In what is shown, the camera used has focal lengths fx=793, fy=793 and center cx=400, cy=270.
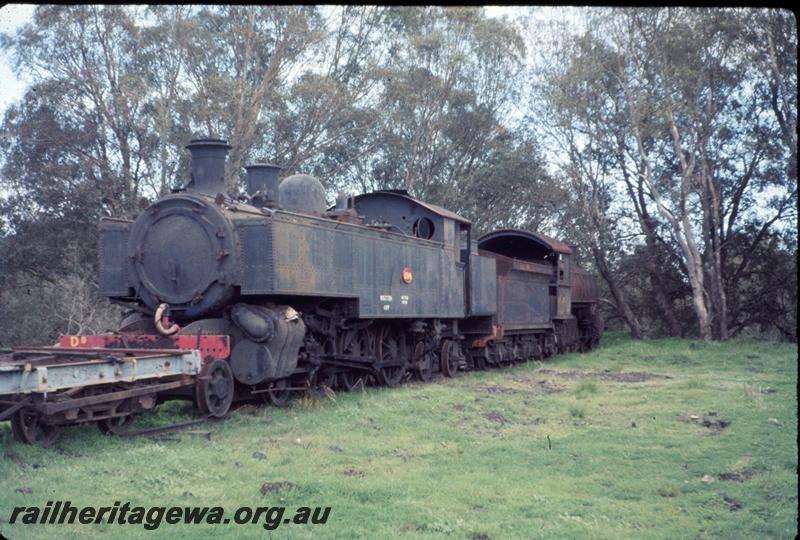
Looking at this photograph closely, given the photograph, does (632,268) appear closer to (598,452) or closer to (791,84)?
(791,84)

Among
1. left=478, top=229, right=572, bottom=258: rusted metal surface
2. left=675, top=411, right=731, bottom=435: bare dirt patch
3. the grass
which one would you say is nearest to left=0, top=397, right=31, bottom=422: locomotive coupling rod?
the grass

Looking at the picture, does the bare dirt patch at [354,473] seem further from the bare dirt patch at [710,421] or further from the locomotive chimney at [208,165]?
the locomotive chimney at [208,165]

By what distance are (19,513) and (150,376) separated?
268cm

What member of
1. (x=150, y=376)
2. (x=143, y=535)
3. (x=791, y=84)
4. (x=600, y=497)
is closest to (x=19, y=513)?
(x=143, y=535)

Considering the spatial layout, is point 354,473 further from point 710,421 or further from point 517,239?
point 517,239

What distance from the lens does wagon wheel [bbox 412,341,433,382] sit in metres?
15.1

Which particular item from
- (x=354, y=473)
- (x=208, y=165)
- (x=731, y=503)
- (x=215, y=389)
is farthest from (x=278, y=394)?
(x=731, y=503)

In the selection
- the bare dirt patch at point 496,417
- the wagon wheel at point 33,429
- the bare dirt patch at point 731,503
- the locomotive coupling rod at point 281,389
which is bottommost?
the bare dirt patch at point 731,503

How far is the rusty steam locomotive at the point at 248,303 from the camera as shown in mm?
7918

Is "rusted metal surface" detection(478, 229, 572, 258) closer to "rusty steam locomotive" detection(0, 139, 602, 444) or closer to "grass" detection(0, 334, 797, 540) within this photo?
"rusty steam locomotive" detection(0, 139, 602, 444)

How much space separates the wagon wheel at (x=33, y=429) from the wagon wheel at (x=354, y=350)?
17.8 ft

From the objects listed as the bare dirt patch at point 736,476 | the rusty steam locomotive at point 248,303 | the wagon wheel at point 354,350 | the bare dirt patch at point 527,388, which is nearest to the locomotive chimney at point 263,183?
the rusty steam locomotive at point 248,303

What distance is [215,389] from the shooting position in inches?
369

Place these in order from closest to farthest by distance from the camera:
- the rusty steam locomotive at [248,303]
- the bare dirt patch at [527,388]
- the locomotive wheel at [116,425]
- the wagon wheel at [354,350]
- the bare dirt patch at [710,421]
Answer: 1. the rusty steam locomotive at [248,303]
2. the locomotive wheel at [116,425]
3. the bare dirt patch at [710,421]
4. the wagon wheel at [354,350]
5. the bare dirt patch at [527,388]
